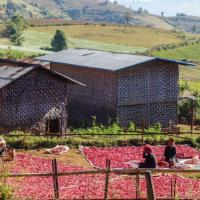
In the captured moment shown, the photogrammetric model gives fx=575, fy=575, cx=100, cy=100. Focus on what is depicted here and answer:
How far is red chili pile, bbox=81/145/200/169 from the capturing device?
23986 millimetres

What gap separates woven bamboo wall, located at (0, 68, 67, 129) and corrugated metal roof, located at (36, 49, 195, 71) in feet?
15.8

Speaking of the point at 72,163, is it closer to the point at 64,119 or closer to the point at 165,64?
the point at 64,119

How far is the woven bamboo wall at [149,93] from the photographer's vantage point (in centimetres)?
3738

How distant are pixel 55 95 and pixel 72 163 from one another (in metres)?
9.63

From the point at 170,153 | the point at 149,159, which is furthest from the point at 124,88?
the point at 149,159

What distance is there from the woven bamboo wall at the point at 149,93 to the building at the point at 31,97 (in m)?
5.35

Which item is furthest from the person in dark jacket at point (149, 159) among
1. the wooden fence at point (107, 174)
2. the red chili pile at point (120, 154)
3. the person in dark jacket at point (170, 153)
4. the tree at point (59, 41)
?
the tree at point (59, 41)

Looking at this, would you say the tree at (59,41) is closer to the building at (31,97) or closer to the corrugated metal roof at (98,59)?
the corrugated metal roof at (98,59)

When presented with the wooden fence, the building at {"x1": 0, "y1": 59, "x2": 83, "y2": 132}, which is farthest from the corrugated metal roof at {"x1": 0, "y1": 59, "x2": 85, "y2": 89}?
the wooden fence

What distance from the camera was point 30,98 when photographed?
1241 inches

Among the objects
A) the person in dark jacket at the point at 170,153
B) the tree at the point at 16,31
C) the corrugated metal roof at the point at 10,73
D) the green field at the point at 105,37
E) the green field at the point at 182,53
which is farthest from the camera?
the green field at the point at 105,37

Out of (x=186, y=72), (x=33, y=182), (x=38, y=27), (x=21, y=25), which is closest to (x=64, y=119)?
(x=33, y=182)

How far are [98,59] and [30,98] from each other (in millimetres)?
9206

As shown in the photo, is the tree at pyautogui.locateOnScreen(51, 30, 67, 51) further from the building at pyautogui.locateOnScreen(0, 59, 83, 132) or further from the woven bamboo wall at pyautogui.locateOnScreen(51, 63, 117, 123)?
the building at pyautogui.locateOnScreen(0, 59, 83, 132)
